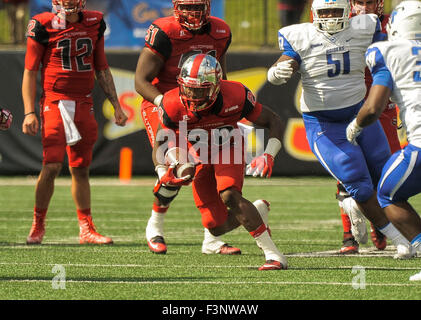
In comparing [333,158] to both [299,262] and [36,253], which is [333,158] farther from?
[36,253]

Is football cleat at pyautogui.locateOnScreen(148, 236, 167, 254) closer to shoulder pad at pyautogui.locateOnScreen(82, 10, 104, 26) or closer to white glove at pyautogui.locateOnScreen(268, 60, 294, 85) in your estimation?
white glove at pyautogui.locateOnScreen(268, 60, 294, 85)

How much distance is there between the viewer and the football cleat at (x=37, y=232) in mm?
7238

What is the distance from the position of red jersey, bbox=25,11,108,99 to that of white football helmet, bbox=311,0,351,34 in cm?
200

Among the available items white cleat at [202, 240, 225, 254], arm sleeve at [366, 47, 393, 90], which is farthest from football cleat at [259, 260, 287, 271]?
arm sleeve at [366, 47, 393, 90]

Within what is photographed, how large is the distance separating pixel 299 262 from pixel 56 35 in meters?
2.75

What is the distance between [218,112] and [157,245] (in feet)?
3.97

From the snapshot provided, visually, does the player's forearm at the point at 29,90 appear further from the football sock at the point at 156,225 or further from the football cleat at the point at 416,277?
the football cleat at the point at 416,277

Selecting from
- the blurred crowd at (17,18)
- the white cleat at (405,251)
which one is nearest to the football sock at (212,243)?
the white cleat at (405,251)

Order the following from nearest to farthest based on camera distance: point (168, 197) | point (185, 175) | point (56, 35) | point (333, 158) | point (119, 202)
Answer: point (185, 175), point (333, 158), point (168, 197), point (56, 35), point (119, 202)

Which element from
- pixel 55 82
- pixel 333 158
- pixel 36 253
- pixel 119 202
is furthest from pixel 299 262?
pixel 119 202

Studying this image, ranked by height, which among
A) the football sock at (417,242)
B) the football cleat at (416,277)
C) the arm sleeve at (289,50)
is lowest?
the football cleat at (416,277)

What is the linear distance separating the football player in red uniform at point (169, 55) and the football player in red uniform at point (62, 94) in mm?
652

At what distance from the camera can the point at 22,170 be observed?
1378 cm

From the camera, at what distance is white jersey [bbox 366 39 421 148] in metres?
5.36
